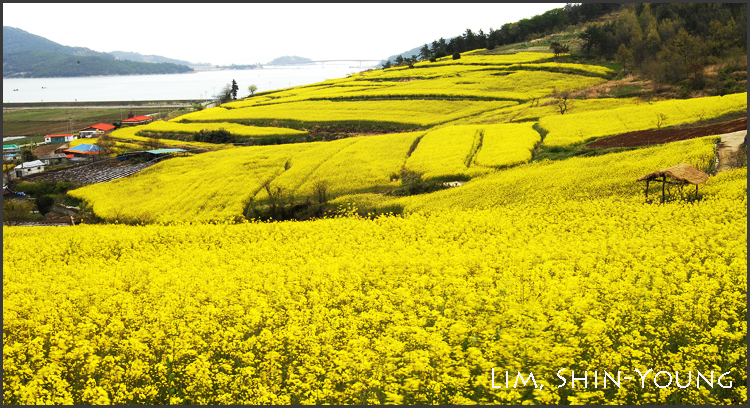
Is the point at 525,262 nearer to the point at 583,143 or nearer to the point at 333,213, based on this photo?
the point at 333,213

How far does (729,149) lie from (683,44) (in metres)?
49.0

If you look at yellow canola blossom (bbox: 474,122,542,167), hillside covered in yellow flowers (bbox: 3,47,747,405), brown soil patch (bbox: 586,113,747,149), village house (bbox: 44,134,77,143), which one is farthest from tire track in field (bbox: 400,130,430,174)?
village house (bbox: 44,134,77,143)

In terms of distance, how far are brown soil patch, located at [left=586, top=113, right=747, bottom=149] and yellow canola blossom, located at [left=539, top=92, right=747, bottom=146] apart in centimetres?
212

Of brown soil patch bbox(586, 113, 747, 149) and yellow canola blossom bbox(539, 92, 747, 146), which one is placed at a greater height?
yellow canola blossom bbox(539, 92, 747, 146)

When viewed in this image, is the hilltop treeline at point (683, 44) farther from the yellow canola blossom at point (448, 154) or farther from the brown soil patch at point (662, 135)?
the yellow canola blossom at point (448, 154)

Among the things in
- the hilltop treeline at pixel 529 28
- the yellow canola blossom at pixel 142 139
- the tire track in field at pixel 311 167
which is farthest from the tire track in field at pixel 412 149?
the hilltop treeline at pixel 529 28

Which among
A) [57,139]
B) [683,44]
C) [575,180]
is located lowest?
[575,180]

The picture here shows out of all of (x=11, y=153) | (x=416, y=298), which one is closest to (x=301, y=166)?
(x=416, y=298)

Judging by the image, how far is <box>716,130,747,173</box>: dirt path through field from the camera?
27.2m

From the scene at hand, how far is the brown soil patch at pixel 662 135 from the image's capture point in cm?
3472

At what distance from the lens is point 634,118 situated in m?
45.9

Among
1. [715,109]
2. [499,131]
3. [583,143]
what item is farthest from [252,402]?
[715,109]

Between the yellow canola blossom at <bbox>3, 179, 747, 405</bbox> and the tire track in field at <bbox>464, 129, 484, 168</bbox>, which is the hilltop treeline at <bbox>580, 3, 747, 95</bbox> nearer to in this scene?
the tire track in field at <bbox>464, 129, 484, 168</bbox>

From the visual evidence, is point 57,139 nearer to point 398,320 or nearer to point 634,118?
point 634,118
